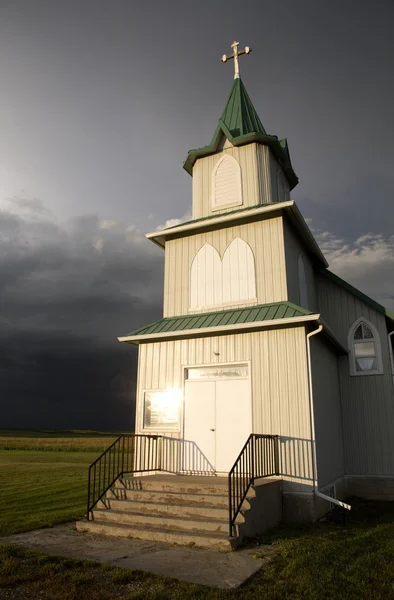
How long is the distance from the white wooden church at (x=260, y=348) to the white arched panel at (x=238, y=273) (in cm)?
3

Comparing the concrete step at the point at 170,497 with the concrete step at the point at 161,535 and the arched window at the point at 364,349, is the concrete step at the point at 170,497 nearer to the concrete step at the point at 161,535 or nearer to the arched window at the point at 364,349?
the concrete step at the point at 161,535

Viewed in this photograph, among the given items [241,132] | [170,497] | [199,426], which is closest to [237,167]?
[241,132]

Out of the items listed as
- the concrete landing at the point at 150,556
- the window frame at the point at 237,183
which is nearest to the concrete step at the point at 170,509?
the concrete landing at the point at 150,556

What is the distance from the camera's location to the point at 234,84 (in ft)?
57.5

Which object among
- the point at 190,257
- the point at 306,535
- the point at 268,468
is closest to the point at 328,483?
the point at 268,468

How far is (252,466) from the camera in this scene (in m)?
8.79

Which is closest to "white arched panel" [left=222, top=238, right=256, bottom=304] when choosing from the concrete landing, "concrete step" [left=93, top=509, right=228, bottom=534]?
"concrete step" [left=93, top=509, right=228, bottom=534]

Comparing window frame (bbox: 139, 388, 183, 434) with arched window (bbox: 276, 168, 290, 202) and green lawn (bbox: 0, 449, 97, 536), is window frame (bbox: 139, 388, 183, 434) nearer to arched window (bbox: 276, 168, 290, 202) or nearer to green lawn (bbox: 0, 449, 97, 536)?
green lawn (bbox: 0, 449, 97, 536)

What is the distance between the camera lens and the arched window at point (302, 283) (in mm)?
13844

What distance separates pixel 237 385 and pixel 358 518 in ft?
14.1

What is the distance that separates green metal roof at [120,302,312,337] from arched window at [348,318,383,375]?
3.95 meters

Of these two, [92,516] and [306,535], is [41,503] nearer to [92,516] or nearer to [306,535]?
[92,516]

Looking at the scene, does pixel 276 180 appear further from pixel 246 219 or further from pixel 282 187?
pixel 246 219

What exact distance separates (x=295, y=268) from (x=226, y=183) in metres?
3.83
